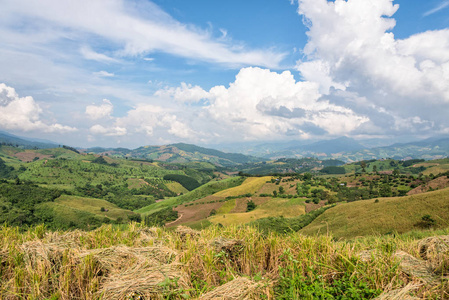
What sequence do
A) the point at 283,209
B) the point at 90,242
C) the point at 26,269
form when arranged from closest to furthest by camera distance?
the point at 26,269 → the point at 90,242 → the point at 283,209

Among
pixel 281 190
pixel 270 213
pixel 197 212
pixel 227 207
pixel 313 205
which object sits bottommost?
pixel 197 212

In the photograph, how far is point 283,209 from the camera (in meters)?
83.6

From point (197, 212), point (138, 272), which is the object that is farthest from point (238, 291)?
point (197, 212)

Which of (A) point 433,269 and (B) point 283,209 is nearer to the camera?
(A) point 433,269

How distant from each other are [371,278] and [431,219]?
144 ft

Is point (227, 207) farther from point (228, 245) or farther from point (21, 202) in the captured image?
point (21, 202)

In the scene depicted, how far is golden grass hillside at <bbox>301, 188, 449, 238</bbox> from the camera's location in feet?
118

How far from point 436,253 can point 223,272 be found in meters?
6.80

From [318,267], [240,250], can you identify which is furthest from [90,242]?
[318,267]

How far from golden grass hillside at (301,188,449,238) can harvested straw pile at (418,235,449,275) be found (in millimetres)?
27783

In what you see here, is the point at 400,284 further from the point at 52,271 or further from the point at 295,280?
the point at 52,271

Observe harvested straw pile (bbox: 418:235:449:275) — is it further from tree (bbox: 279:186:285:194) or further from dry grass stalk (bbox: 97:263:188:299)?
tree (bbox: 279:186:285:194)

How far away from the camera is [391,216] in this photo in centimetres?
4097

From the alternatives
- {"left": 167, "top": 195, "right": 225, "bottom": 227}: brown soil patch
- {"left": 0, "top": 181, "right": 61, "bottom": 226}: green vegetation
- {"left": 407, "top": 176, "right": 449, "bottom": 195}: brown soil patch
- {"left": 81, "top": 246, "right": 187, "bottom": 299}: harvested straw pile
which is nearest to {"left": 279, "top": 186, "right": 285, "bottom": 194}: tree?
{"left": 167, "top": 195, "right": 225, "bottom": 227}: brown soil patch
